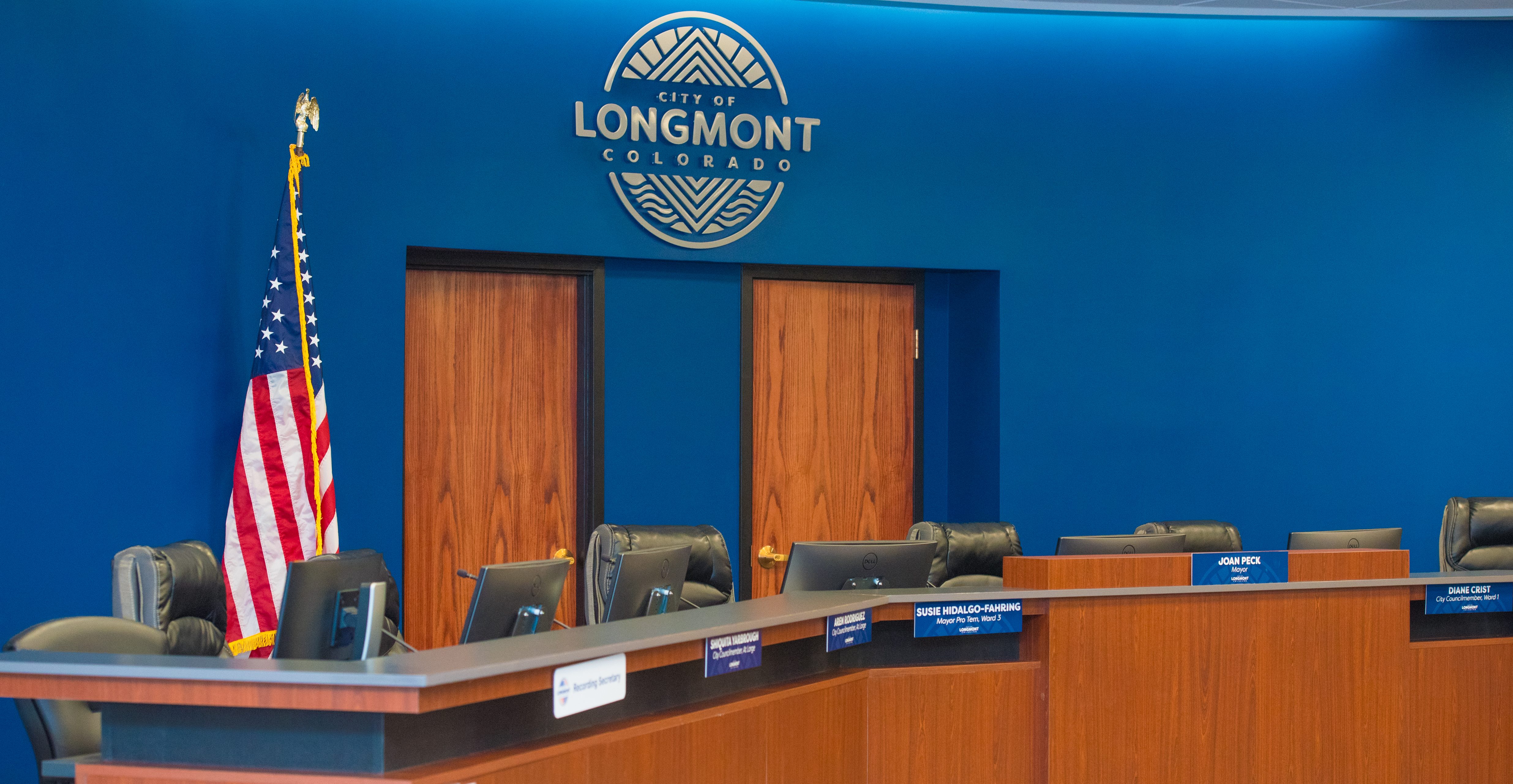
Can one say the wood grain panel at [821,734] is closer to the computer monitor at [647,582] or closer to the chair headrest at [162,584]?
the computer monitor at [647,582]

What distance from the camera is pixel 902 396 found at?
595cm

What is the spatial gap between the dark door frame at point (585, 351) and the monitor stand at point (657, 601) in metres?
1.99

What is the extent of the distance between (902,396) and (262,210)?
2.91 meters

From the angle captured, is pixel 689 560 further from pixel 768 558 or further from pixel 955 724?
pixel 768 558

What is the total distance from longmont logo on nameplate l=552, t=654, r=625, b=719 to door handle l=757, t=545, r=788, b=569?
305 centimetres

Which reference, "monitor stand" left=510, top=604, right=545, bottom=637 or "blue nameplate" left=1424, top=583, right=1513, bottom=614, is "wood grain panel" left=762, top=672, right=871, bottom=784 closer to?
"monitor stand" left=510, top=604, right=545, bottom=637

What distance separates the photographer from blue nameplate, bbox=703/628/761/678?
9.12 feet

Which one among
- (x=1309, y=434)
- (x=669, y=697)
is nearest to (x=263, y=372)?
(x=669, y=697)

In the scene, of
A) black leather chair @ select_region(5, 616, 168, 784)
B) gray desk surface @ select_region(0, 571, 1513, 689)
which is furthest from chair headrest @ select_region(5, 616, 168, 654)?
gray desk surface @ select_region(0, 571, 1513, 689)

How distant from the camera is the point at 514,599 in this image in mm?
2941

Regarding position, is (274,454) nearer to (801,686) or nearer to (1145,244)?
(801,686)

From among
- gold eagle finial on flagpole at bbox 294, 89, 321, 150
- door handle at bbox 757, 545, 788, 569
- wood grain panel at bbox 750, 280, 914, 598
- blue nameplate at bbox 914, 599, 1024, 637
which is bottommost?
door handle at bbox 757, 545, 788, 569

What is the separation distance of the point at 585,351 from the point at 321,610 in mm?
2820

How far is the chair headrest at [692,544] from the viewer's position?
4.06 m
